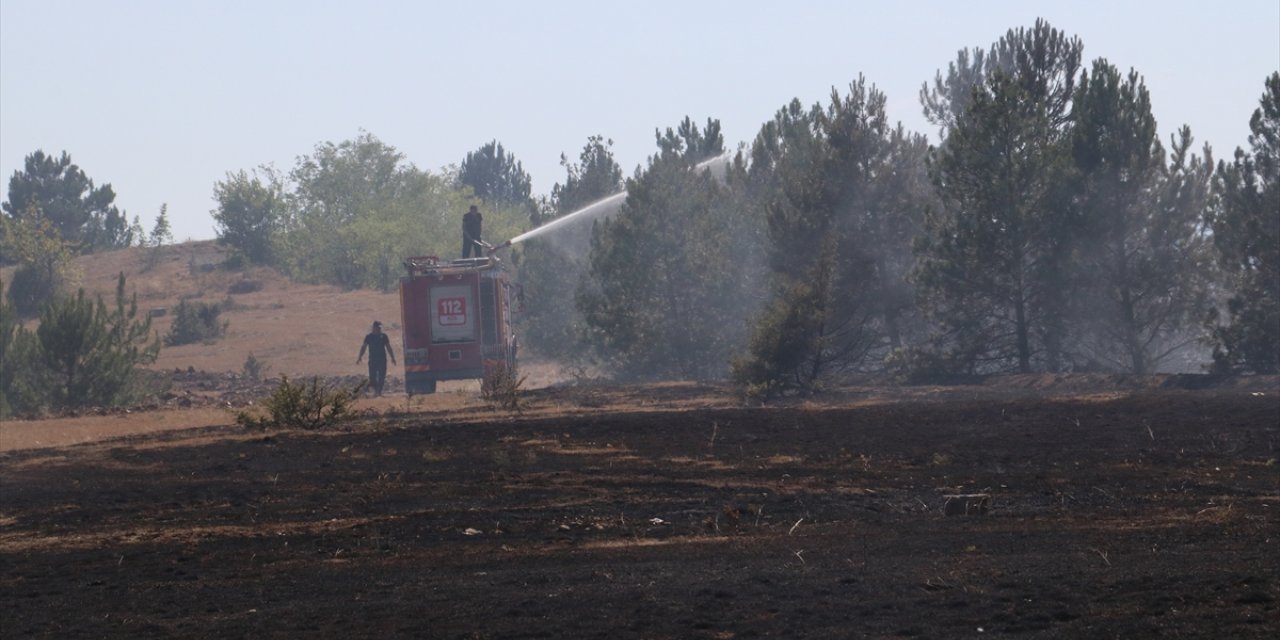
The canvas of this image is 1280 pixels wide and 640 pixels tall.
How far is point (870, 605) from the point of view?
7.21m

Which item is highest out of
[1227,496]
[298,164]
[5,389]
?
[298,164]

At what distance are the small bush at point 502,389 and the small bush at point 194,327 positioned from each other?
2713 centimetres

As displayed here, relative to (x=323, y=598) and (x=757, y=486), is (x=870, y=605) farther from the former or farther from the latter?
(x=757, y=486)

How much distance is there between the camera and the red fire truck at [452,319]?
30688mm

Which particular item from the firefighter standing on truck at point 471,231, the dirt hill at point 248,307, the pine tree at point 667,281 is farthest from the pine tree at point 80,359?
the dirt hill at point 248,307

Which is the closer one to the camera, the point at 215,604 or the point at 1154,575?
the point at 1154,575

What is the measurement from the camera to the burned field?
7.22m

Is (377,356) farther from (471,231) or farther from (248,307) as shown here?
(248,307)

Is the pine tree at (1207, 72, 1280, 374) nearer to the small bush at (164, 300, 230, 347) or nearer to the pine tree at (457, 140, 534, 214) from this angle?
the small bush at (164, 300, 230, 347)

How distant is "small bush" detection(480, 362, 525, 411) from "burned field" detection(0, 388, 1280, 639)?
4931mm

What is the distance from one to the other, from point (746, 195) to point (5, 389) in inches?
791

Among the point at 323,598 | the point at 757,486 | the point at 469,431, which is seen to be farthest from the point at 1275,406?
the point at 323,598

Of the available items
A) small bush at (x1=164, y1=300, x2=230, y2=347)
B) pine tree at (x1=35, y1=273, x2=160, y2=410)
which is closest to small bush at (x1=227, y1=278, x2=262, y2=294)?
small bush at (x1=164, y1=300, x2=230, y2=347)

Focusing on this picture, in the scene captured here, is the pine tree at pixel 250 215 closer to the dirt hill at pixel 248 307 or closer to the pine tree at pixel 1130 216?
the dirt hill at pixel 248 307
